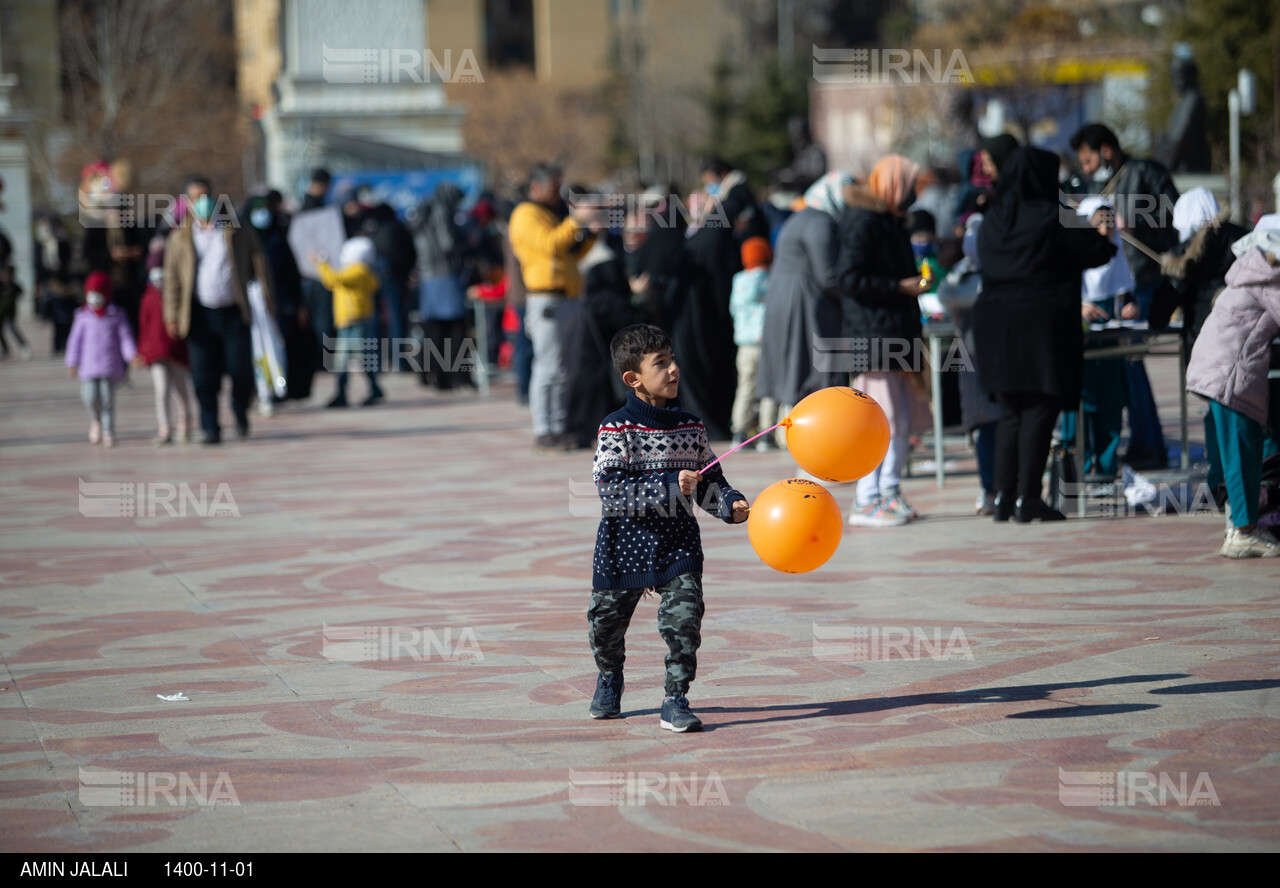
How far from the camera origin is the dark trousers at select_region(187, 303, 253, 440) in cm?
1516

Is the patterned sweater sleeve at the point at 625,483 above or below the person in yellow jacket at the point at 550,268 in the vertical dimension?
below

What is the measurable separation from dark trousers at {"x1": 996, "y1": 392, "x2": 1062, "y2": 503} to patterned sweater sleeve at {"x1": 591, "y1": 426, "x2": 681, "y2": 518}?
4.23 meters

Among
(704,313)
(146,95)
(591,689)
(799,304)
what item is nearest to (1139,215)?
(799,304)

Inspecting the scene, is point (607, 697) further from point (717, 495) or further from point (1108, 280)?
point (1108, 280)

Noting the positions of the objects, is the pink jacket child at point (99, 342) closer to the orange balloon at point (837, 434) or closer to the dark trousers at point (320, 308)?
the dark trousers at point (320, 308)

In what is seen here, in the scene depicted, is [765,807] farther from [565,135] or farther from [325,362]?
[565,135]

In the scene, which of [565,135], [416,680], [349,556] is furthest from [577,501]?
[565,135]

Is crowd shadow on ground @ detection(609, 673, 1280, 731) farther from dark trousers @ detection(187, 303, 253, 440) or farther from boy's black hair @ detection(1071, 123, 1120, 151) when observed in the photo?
dark trousers @ detection(187, 303, 253, 440)

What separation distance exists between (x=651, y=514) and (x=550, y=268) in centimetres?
816

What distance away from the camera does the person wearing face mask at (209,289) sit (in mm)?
15039

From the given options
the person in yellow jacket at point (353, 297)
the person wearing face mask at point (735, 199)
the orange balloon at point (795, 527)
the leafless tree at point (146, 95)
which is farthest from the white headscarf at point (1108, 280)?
the leafless tree at point (146, 95)

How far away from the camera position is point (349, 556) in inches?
375

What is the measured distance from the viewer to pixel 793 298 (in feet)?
39.8

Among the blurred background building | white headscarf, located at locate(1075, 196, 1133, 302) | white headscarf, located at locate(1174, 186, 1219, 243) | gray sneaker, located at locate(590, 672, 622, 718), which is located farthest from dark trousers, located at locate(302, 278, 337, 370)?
gray sneaker, located at locate(590, 672, 622, 718)
